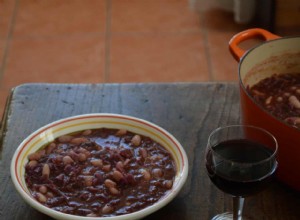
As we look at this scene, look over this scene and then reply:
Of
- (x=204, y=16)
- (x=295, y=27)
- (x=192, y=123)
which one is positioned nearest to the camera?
(x=192, y=123)

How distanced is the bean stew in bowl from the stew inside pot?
208mm

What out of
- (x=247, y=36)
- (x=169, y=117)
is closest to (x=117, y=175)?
(x=169, y=117)

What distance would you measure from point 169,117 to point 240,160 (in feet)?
1.22

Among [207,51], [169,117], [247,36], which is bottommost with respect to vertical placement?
[207,51]

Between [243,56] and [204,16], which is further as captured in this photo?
[204,16]

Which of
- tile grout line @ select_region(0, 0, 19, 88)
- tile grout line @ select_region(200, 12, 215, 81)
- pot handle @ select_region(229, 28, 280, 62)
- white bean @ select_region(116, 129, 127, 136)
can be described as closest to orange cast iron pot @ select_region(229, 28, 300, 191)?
pot handle @ select_region(229, 28, 280, 62)

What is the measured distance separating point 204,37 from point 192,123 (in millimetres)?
1698

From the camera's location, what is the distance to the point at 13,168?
98 centimetres

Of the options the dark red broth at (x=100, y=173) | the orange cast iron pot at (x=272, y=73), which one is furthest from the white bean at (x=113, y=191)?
the orange cast iron pot at (x=272, y=73)

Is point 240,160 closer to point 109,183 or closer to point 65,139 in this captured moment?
point 109,183

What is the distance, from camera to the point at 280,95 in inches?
45.1

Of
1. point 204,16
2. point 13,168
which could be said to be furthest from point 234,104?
point 204,16

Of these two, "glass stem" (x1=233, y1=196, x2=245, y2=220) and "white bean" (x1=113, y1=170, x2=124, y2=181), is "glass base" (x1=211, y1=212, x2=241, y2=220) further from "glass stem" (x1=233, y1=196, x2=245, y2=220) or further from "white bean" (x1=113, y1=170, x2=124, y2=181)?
"white bean" (x1=113, y1=170, x2=124, y2=181)

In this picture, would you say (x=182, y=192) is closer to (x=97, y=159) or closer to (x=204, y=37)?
(x=97, y=159)
